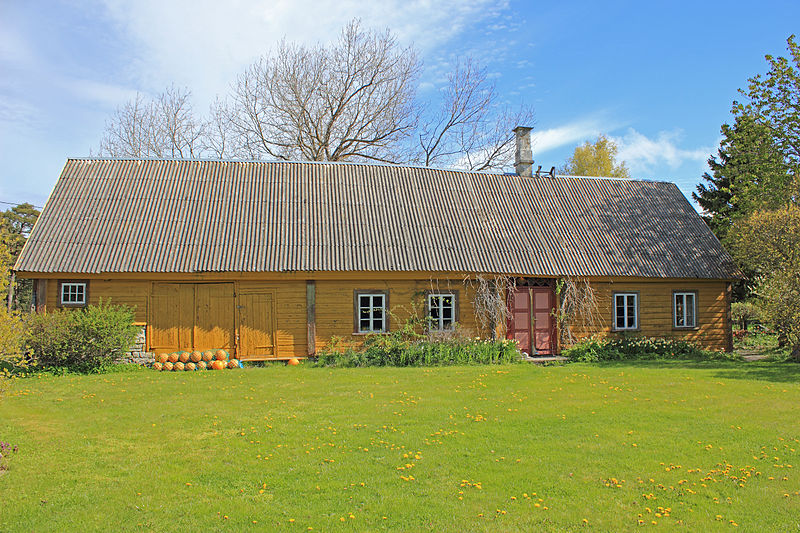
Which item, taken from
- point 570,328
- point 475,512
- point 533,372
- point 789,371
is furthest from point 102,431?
point 789,371

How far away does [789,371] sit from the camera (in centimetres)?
1498

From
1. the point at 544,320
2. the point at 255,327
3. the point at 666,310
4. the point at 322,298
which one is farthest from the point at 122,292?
the point at 666,310

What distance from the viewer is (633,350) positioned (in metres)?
18.1

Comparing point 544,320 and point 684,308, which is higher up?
point 684,308

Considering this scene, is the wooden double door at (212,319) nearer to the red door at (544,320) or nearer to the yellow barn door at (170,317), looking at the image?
the yellow barn door at (170,317)

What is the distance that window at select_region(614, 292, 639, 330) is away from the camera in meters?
19.0

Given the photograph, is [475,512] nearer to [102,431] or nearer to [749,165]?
[102,431]

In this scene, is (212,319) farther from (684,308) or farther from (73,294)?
(684,308)

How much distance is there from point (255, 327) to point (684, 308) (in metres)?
13.2

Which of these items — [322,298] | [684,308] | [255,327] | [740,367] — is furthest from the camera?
[684,308]

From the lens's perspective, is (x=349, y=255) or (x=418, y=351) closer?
(x=418, y=351)

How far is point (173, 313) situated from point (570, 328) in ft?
37.3

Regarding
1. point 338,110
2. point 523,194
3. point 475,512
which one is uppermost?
point 338,110

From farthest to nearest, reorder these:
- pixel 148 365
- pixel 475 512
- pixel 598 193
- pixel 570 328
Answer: pixel 598 193
pixel 570 328
pixel 148 365
pixel 475 512
